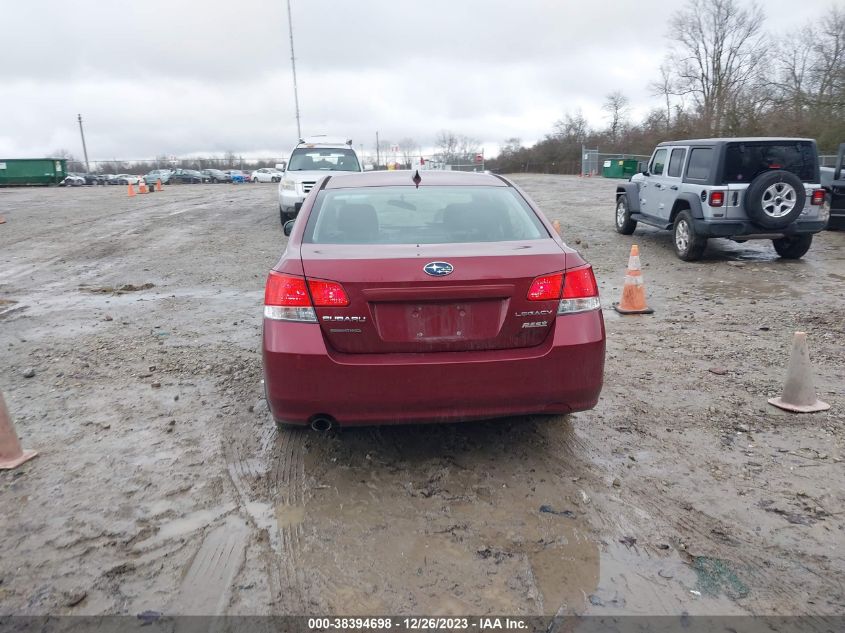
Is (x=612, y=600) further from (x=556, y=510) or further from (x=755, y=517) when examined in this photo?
(x=755, y=517)

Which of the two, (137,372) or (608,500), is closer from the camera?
(608,500)

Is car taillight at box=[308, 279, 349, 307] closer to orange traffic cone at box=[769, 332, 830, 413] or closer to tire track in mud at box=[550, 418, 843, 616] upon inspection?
tire track in mud at box=[550, 418, 843, 616]

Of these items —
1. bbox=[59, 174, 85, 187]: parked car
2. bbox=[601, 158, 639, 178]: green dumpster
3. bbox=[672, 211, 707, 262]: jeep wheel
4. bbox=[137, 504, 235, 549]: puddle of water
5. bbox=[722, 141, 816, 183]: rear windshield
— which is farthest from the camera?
bbox=[59, 174, 85, 187]: parked car

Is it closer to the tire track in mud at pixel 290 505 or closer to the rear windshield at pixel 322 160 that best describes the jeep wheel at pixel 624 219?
the rear windshield at pixel 322 160

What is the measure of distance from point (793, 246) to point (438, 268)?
9263 mm

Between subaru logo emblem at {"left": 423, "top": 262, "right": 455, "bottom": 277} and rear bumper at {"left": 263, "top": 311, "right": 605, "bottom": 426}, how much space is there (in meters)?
0.41

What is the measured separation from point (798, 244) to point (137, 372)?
9900mm

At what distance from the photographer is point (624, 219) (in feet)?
44.1

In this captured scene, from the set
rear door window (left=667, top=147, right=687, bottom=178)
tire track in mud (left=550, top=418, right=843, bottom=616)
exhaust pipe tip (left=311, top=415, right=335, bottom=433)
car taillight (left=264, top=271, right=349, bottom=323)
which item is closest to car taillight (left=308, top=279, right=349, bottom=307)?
car taillight (left=264, top=271, right=349, bottom=323)

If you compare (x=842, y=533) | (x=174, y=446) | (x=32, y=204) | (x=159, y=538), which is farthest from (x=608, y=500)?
(x=32, y=204)

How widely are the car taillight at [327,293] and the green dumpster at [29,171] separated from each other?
50716 mm

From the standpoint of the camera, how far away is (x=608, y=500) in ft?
10.8

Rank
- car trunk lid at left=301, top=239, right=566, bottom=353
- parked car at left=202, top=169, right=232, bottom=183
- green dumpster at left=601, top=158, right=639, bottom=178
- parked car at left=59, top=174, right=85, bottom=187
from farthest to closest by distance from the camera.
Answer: parked car at left=202, top=169, right=232, bottom=183 → parked car at left=59, top=174, right=85, bottom=187 → green dumpster at left=601, top=158, right=639, bottom=178 → car trunk lid at left=301, top=239, right=566, bottom=353

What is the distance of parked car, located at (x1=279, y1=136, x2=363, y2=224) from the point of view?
14.1 meters
